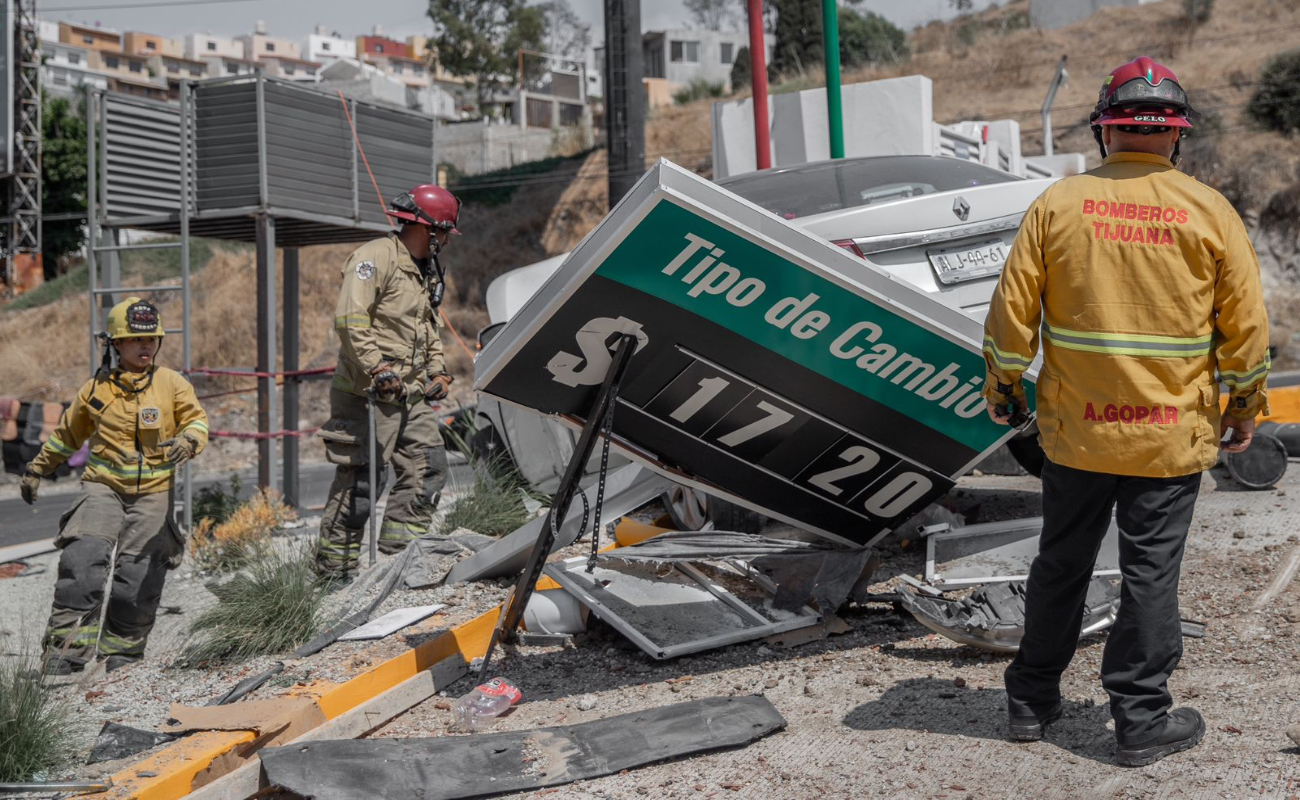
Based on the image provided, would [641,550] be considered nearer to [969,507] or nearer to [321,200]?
[969,507]

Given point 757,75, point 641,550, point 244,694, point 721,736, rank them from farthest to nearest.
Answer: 1. point 757,75
2. point 641,550
3. point 244,694
4. point 721,736

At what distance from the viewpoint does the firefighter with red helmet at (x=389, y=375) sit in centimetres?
601

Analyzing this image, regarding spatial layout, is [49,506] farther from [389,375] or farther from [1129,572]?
[1129,572]

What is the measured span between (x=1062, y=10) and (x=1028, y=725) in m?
55.4

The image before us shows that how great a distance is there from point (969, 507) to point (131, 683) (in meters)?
4.14

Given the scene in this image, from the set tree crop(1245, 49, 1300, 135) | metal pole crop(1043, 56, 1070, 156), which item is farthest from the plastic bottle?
tree crop(1245, 49, 1300, 135)

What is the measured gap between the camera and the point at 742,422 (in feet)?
14.5

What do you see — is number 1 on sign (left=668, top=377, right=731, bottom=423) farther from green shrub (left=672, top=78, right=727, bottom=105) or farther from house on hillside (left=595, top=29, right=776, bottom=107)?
house on hillside (left=595, top=29, right=776, bottom=107)

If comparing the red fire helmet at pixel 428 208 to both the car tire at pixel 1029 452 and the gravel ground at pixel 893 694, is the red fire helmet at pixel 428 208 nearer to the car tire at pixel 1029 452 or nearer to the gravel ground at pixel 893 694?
the gravel ground at pixel 893 694

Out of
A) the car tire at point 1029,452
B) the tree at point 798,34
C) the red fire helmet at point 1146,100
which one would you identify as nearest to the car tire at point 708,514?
the car tire at point 1029,452

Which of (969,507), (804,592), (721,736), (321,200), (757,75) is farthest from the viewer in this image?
(757,75)

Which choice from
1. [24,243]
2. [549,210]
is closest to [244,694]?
[549,210]

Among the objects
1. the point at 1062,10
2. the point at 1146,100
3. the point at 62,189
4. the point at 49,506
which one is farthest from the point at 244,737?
the point at 1062,10

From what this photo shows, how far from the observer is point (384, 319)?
623 cm
